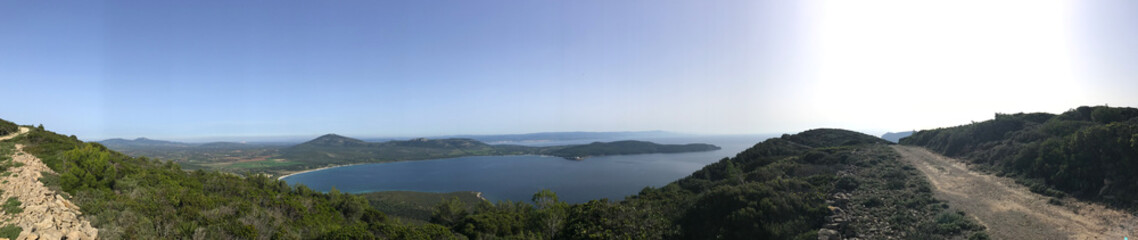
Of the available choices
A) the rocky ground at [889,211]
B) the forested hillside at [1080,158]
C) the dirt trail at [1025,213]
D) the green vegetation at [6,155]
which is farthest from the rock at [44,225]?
the forested hillside at [1080,158]

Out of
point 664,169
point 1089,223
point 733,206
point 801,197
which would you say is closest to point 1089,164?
point 1089,223

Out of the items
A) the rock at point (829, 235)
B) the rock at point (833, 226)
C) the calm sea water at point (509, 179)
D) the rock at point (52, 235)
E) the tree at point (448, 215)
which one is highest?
the rock at point (52, 235)

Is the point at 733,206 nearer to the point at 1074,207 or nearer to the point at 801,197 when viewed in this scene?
the point at 801,197

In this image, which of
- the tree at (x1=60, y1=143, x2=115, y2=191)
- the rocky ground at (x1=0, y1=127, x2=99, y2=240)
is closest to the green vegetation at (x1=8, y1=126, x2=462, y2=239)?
the tree at (x1=60, y1=143, x2=115, y2=191)

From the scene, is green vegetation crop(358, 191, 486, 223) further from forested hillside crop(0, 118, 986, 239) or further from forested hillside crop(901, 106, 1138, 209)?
forested hillside crop(901, 106, 1138, 209)

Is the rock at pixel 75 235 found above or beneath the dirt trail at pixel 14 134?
beneath

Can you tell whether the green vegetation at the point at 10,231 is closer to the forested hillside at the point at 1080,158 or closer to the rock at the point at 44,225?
the rock at the point at 44,225

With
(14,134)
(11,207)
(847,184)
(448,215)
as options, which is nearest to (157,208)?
(11,207)

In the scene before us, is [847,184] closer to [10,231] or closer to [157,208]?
[10,231]
